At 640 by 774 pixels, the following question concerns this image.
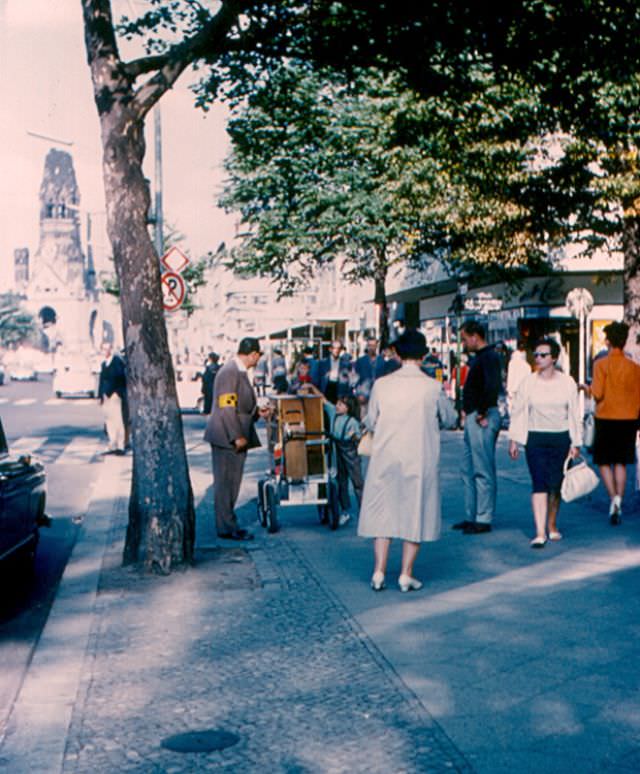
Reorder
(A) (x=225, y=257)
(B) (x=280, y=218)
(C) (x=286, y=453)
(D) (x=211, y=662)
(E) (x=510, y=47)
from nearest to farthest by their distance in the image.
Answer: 1. (D) (x=211, y=662)
2. (E) (x=510, y=47)
3. (C) (x=286, y=453)
4. (B) (x=280, y=218)
5. (A) (x=225, y=257)

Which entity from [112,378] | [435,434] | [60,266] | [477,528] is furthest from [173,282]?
[60,266]

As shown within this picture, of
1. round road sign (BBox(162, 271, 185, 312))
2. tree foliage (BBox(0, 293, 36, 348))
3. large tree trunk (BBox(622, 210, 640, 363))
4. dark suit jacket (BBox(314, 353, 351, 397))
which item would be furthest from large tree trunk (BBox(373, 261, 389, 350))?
tree foliage (BBox(0, 293, 36, 348))

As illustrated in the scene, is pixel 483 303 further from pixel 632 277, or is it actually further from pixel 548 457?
pixel 548 457

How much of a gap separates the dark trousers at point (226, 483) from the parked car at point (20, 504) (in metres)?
1.59

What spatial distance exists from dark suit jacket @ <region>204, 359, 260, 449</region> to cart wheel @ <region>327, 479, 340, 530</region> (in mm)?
916

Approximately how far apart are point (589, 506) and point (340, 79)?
508 centimetres

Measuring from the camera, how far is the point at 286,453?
38.0ft

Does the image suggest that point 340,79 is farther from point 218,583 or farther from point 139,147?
point 218,583

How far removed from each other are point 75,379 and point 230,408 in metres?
39.8

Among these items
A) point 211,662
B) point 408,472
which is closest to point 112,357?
point 408,472

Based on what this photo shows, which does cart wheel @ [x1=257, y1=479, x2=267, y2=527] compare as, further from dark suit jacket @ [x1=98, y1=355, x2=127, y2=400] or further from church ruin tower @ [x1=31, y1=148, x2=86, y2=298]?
church ruin tower @ [x1=31, y1=148, x2=86, y2=298]

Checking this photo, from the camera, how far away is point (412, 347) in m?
8.51

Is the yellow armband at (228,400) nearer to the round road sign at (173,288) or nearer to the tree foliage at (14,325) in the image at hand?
the round road sign at (173,288)

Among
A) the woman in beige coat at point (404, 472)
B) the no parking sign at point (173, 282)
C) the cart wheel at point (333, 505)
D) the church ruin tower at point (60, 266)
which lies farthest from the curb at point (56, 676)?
the church ruin tower at point (60, 266)
